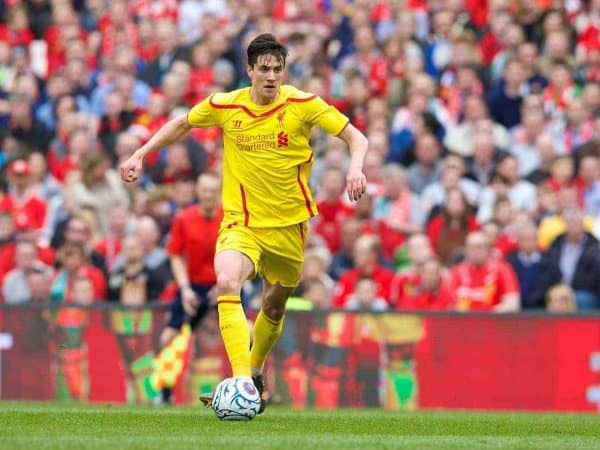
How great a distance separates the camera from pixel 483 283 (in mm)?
15961

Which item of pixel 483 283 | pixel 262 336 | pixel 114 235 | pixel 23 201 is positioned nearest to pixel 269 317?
pixel 262 336

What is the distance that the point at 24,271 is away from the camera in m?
17.4

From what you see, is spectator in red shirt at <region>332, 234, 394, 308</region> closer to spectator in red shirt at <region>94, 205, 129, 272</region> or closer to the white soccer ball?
spectator in red shirt at <region>94, 205, 129, 272</region>

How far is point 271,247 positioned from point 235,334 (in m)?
0.84

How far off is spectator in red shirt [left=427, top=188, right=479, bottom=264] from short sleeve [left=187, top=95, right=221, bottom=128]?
6090 mm

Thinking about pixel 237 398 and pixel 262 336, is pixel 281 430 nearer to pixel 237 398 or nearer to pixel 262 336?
pixel 237 398

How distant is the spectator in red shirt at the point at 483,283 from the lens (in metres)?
15.9

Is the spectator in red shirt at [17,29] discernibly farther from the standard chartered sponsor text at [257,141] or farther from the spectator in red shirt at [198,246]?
the standard chartered sponsor text at [257,141]

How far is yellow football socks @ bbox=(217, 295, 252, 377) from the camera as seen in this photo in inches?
421

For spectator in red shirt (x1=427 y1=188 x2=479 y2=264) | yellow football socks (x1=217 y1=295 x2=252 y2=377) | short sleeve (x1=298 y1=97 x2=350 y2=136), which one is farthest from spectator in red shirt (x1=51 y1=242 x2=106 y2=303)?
yellow football socks (x1=217 y1=295 x2=252 y2=377)

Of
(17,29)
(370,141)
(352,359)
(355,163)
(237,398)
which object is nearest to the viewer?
(237,398)

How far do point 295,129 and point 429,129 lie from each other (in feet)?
25.4

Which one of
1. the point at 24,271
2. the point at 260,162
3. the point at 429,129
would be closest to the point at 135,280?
the point at 24,271

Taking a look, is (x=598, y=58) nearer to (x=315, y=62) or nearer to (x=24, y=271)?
(x=315, y=62)
